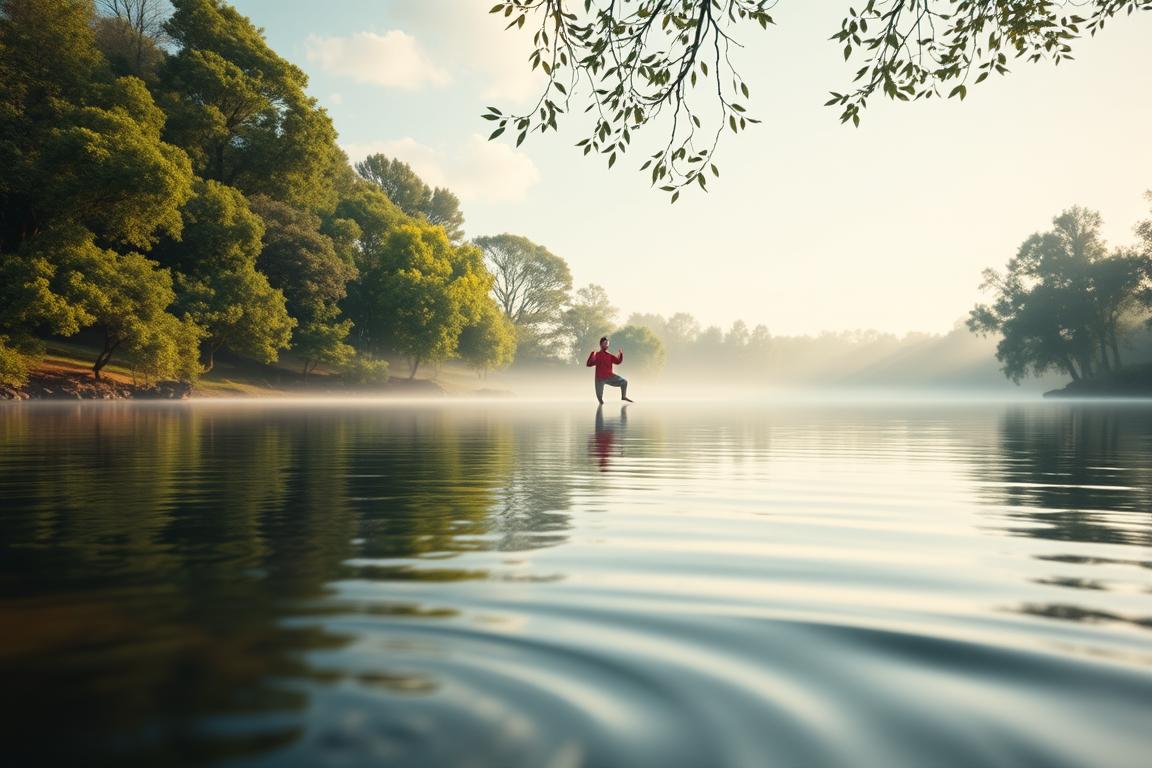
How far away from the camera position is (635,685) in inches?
107

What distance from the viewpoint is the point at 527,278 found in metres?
110

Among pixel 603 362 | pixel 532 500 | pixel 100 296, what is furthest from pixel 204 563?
pixel 100 296

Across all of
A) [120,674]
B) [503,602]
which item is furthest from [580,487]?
[120,674]

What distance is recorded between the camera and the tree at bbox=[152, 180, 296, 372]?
47.4 meters

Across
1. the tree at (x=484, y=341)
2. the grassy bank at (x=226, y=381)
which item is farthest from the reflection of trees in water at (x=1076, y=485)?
the tree at (x=484, y=341)

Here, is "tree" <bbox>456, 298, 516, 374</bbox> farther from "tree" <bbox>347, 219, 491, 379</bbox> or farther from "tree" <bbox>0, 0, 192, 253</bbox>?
"tree" <bbox>0, 0, 192, 253</bbox>

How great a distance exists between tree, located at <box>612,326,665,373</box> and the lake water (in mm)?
113899

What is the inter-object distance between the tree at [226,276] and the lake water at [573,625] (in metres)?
42.0

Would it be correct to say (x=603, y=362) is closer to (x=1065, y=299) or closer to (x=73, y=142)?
(x=73, y=142)

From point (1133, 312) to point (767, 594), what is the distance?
8699 cm

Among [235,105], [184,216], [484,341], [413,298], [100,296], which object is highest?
[235,105]

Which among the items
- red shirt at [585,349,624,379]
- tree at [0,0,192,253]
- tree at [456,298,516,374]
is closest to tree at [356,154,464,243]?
tree at [456,298,516,374]

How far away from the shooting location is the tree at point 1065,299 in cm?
7219

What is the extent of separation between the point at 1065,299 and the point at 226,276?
68.6m
